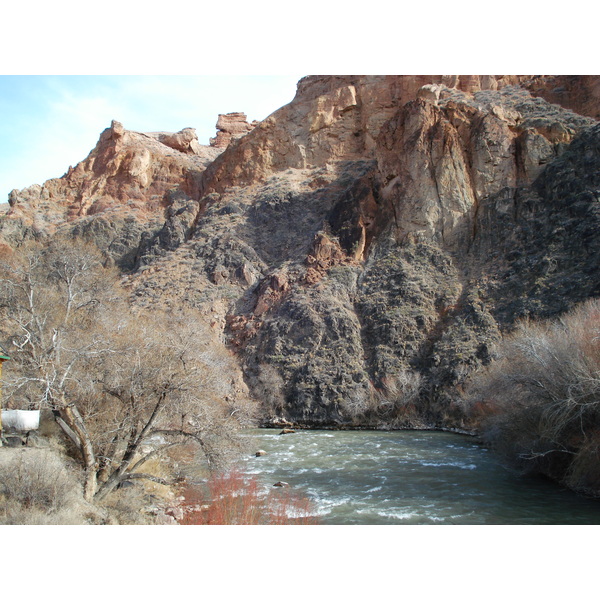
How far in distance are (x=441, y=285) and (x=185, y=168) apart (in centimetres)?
3406

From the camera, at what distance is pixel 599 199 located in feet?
100

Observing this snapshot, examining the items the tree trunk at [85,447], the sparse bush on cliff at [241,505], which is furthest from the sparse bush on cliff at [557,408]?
the tree trunk at [85,447]

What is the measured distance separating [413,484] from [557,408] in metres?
4.48

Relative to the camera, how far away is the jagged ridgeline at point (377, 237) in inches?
1174

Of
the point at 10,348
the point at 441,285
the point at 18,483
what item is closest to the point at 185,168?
the point at 441,285

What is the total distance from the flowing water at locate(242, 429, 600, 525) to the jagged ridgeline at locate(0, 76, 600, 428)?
7817 mm

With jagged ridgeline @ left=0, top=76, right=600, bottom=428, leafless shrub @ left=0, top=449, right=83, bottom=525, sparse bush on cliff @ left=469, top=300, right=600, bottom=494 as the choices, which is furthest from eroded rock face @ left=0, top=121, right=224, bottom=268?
leafless shrub @ left=0, top=449, right=83, bottom=525

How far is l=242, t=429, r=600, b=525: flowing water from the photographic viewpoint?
1110 centimetres

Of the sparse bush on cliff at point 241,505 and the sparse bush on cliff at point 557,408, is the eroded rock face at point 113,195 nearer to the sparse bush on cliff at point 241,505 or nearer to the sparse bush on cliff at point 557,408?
the sparse bush on cliff at point 241,505

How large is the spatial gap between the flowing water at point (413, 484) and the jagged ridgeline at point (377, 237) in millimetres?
7817

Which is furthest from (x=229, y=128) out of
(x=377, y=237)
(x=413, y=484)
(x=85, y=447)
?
(x=85, y=447)

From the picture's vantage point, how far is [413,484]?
1412 cm

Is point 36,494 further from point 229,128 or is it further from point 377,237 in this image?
point 229,128

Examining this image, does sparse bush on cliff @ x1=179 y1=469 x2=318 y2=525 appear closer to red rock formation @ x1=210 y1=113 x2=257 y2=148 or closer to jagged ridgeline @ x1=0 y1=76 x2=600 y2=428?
jagged ridgeline @ x1=0 y1=76 x2=600 y2=428
